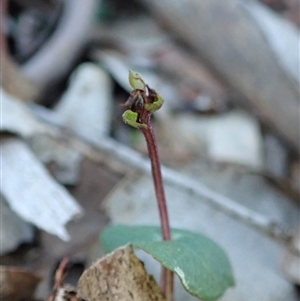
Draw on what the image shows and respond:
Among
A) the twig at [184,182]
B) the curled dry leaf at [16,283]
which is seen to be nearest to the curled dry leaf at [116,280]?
the curled dry leaf at [16,283]

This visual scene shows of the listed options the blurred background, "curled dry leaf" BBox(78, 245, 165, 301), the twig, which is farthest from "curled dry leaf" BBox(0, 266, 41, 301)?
the twig

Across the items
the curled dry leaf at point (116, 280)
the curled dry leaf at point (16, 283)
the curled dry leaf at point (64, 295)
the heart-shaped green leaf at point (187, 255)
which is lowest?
the curled dry leaf at point (16, 283)

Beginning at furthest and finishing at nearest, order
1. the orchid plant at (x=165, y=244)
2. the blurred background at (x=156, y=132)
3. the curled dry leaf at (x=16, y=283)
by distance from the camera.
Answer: the blurred background at (x=156, y=132), the curled dry leaf at (x=16, y=283), the orchid plant at (x=165, y=244)

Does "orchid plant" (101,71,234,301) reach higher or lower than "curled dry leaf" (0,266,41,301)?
higher

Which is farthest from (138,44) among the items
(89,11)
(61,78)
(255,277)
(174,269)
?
(174,269)

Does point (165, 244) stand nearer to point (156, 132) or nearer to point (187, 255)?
point (187, 255)

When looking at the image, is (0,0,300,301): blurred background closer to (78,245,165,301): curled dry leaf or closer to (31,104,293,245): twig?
(31,104,293,245): twig

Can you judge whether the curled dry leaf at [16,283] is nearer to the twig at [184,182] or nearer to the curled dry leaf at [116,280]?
the curled dry leaf at [116,280]

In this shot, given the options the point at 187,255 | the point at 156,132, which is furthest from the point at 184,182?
the point at 187,255
